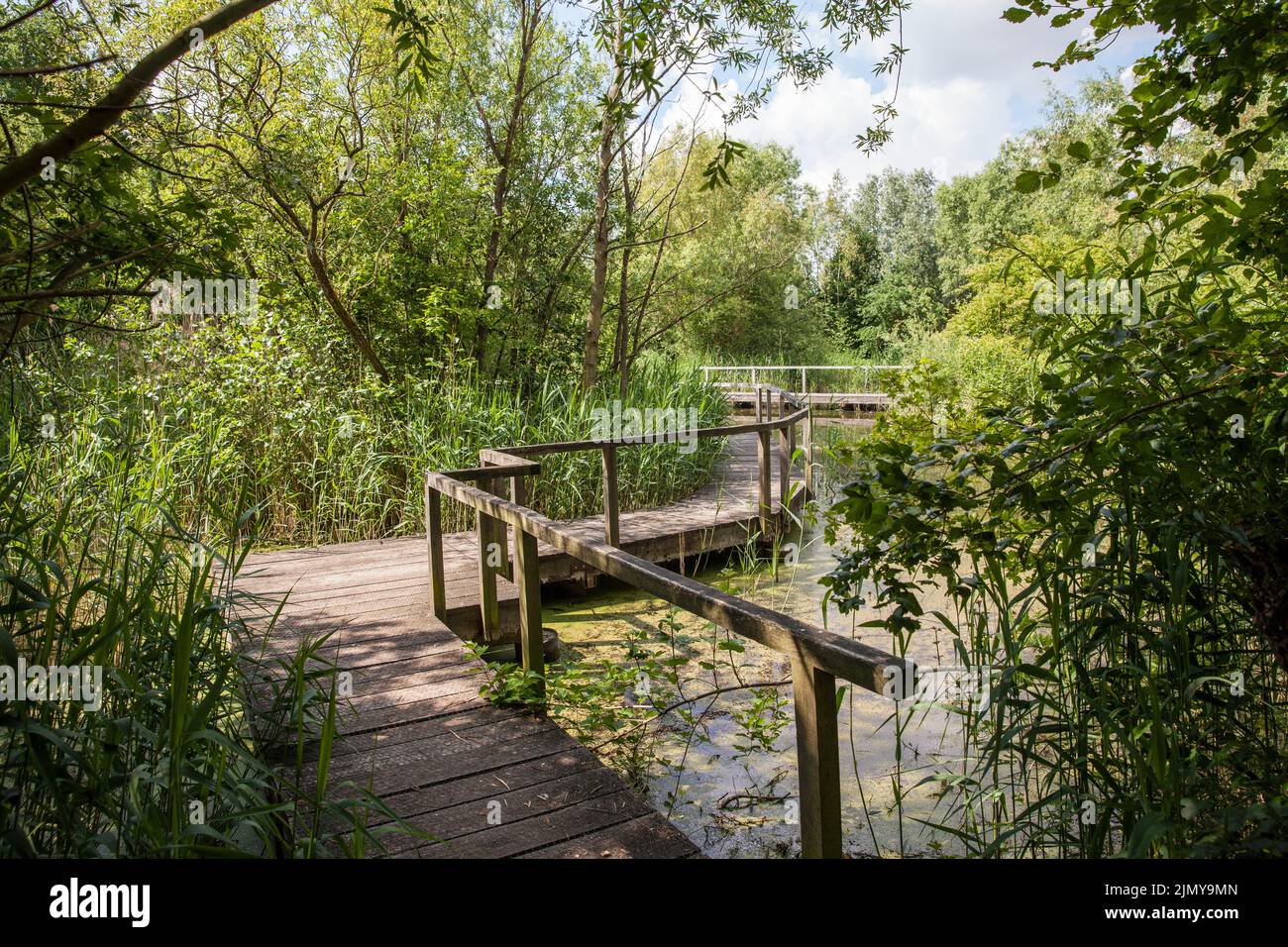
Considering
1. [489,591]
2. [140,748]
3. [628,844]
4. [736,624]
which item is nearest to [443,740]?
[628,844]

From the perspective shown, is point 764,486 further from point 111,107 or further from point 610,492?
point 111,107

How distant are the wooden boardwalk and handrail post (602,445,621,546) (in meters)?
1.08

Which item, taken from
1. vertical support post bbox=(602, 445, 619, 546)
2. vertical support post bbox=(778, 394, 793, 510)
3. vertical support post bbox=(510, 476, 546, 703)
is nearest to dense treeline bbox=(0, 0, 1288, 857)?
vertical support post bbox=(510, 476, 546, 703)

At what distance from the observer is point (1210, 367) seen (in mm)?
2127

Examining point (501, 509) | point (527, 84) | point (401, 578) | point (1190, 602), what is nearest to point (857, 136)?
point (501, 509)

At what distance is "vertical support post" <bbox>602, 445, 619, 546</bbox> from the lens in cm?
653

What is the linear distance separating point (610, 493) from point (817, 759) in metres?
4.66

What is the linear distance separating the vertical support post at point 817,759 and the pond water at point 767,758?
57cm

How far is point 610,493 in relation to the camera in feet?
21.5

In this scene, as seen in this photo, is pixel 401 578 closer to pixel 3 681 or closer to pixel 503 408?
pixel 503 408

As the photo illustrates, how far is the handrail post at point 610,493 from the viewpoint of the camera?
6531mm
